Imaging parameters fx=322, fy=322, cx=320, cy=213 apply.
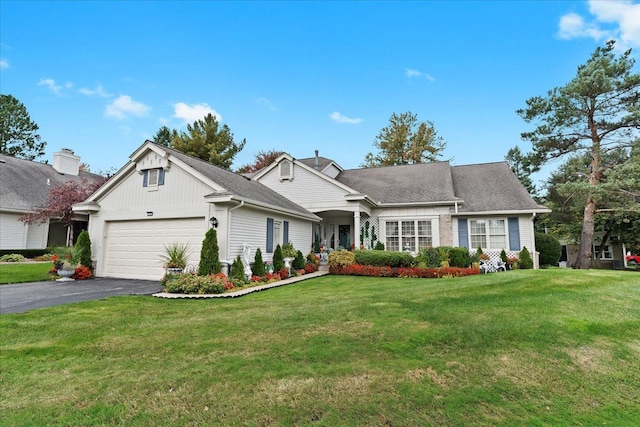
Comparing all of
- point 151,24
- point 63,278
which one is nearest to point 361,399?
point 63,278

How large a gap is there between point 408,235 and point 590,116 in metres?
13.1

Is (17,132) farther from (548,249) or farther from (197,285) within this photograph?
(548,249)

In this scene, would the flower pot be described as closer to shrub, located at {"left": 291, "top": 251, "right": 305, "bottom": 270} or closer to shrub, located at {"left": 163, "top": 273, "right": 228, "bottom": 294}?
shrub, located at {"left": 163, "top": 273, "right": 228, "bottom": 294}

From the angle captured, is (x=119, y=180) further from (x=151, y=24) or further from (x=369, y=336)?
(x=369, y=336)

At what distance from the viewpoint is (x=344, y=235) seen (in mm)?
19062

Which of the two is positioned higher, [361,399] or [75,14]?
[75,14]

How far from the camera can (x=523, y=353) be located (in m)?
3.89

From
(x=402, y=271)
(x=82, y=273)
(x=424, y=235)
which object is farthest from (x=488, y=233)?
(x=82, y=273)

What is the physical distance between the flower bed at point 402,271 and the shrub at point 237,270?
4.98 meters

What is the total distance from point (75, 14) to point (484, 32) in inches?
684

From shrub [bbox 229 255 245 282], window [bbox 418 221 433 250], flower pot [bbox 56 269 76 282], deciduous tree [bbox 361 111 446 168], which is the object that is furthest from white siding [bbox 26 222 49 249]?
deciduous tree [bbox 361 111 446 168]

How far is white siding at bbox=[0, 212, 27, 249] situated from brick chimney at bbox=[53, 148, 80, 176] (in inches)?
294

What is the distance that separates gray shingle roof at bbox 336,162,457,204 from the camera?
55.2 ft

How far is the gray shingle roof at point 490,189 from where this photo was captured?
1573 centimetres
